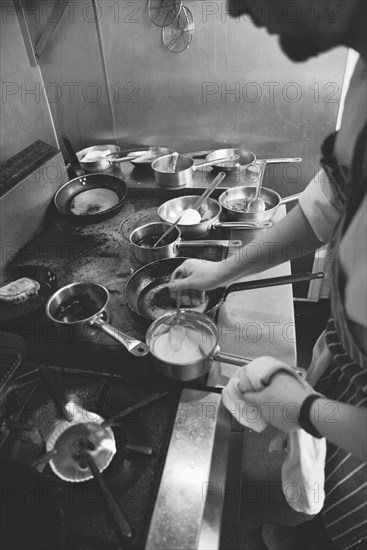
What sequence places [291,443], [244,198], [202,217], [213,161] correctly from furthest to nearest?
[213,161] → [244,198] → [202,217] → [291,443]

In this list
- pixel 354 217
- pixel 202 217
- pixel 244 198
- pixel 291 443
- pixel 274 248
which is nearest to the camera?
pixel 354 217

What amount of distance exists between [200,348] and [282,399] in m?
0.30

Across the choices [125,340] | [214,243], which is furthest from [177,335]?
[214,243]

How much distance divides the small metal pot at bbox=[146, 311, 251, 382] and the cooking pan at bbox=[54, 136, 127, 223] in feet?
3.16

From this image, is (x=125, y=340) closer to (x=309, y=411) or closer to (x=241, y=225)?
(x=309, y=411)

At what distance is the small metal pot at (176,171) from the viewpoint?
7.23ft

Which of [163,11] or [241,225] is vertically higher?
[163,11]

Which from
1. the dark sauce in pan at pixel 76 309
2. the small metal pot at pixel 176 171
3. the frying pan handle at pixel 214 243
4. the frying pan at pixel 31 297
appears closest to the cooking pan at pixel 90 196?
the small metal pot at pixel 176 171

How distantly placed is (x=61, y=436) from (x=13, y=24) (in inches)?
87.4

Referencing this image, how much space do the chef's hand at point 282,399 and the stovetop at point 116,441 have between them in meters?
0.27

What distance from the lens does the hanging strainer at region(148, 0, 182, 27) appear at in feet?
7.33

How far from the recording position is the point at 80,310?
1489mm

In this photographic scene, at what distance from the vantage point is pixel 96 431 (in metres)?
1.07

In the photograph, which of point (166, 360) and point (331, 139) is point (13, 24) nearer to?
point (331, 139)
